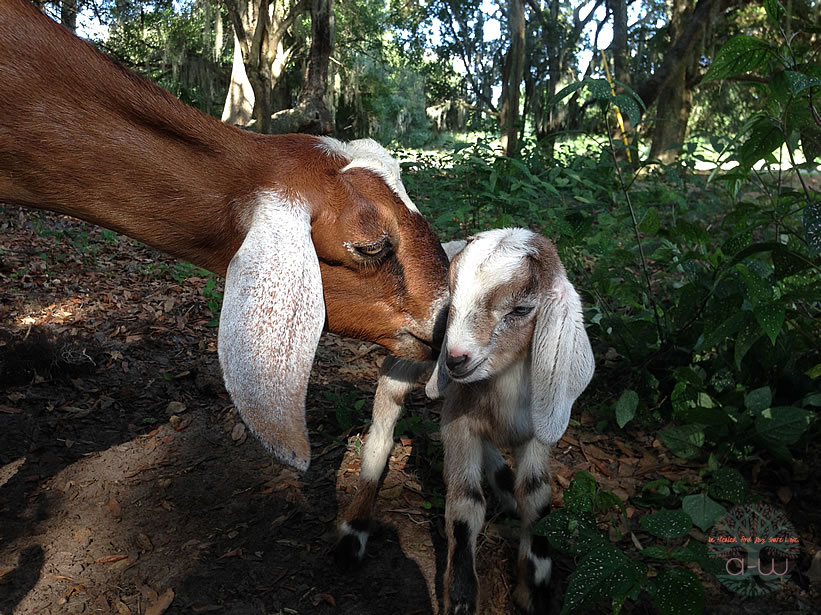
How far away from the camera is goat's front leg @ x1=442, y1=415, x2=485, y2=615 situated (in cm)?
231

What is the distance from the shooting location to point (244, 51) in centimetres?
1144

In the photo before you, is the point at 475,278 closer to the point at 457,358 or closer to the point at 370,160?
the point at 457,358

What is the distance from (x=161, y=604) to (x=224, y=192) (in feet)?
5.38

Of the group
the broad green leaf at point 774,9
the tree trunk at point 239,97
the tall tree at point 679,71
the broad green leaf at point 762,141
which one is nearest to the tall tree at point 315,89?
the tree trunk at point 239,97

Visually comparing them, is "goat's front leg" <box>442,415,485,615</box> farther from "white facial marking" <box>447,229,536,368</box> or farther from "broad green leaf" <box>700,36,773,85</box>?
"broad green leaf" <box>700,36,773,85</box>

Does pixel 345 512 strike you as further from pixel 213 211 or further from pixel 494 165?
pixel 494 165

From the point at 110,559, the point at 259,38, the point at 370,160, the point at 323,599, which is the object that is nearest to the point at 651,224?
the point at 370,160

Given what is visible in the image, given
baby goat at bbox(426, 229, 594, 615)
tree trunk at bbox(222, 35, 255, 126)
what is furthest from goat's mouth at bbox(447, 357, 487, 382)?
tree trunk at bbox(222, 35, 255, 126)

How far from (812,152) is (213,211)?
2.78 m

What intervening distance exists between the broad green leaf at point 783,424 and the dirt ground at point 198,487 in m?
0.26

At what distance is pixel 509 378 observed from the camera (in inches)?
95.8

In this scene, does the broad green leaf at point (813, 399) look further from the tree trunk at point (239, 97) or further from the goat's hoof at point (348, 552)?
the tree trunk at point (239, 97)

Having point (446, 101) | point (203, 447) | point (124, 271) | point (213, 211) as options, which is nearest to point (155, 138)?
point (213, 211)

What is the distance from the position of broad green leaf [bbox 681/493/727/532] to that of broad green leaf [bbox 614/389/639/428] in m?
0.54
